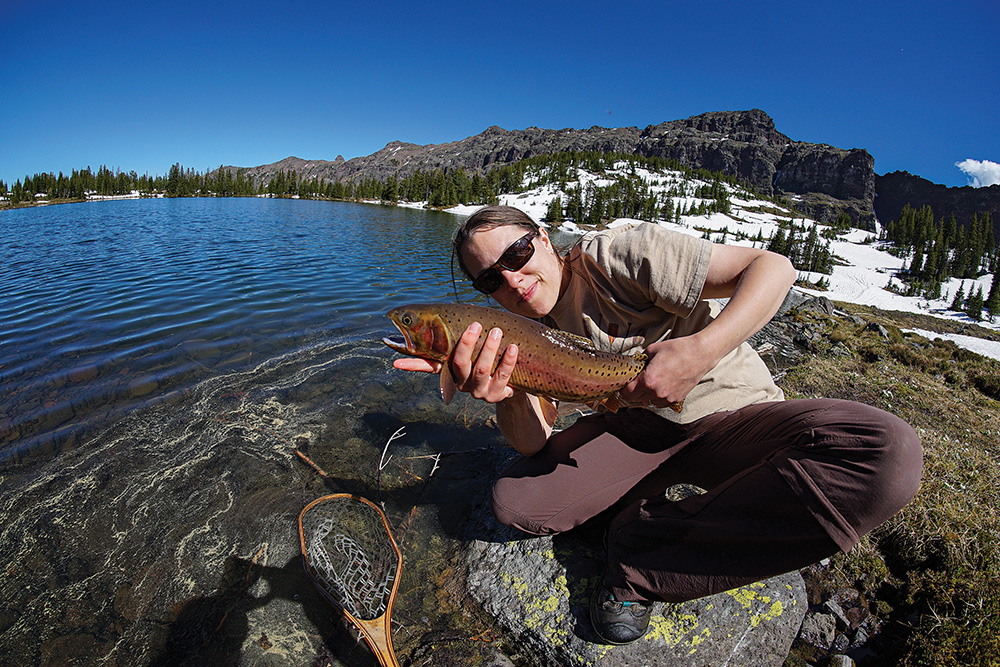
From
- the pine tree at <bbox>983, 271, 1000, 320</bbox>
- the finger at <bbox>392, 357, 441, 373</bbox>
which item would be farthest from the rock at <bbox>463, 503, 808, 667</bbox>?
the pine tree at <bbox>983, 271, 1000, 320</bbox>

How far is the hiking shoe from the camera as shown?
300 centimetres

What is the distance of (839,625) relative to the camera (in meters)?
3.31

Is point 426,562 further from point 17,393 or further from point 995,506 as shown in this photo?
point 17,393

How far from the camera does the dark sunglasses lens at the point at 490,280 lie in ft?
11.0

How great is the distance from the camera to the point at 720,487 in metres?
2.82

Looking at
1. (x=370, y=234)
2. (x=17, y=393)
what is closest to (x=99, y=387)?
(x=17, y=393)

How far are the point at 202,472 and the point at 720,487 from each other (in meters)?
5.98

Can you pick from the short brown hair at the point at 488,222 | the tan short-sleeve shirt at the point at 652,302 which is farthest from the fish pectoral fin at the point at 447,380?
the tan short-sleeve shirt at the point at 652,302

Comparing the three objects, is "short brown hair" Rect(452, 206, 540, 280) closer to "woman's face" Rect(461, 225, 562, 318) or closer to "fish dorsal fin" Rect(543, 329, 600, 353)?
"woman's face" Rect(461, 225, 562, 318)

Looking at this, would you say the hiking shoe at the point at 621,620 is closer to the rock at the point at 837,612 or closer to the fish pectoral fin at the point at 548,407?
the fish pectoral fin at the point at 548,407

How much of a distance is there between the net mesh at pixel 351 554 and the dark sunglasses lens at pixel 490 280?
244 cm

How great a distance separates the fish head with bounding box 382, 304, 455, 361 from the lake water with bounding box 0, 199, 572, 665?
225 cm

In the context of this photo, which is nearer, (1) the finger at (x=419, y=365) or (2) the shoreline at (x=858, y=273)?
(1) the finger at (x=419, y=365)

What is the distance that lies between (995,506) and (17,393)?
1352 centimetres
